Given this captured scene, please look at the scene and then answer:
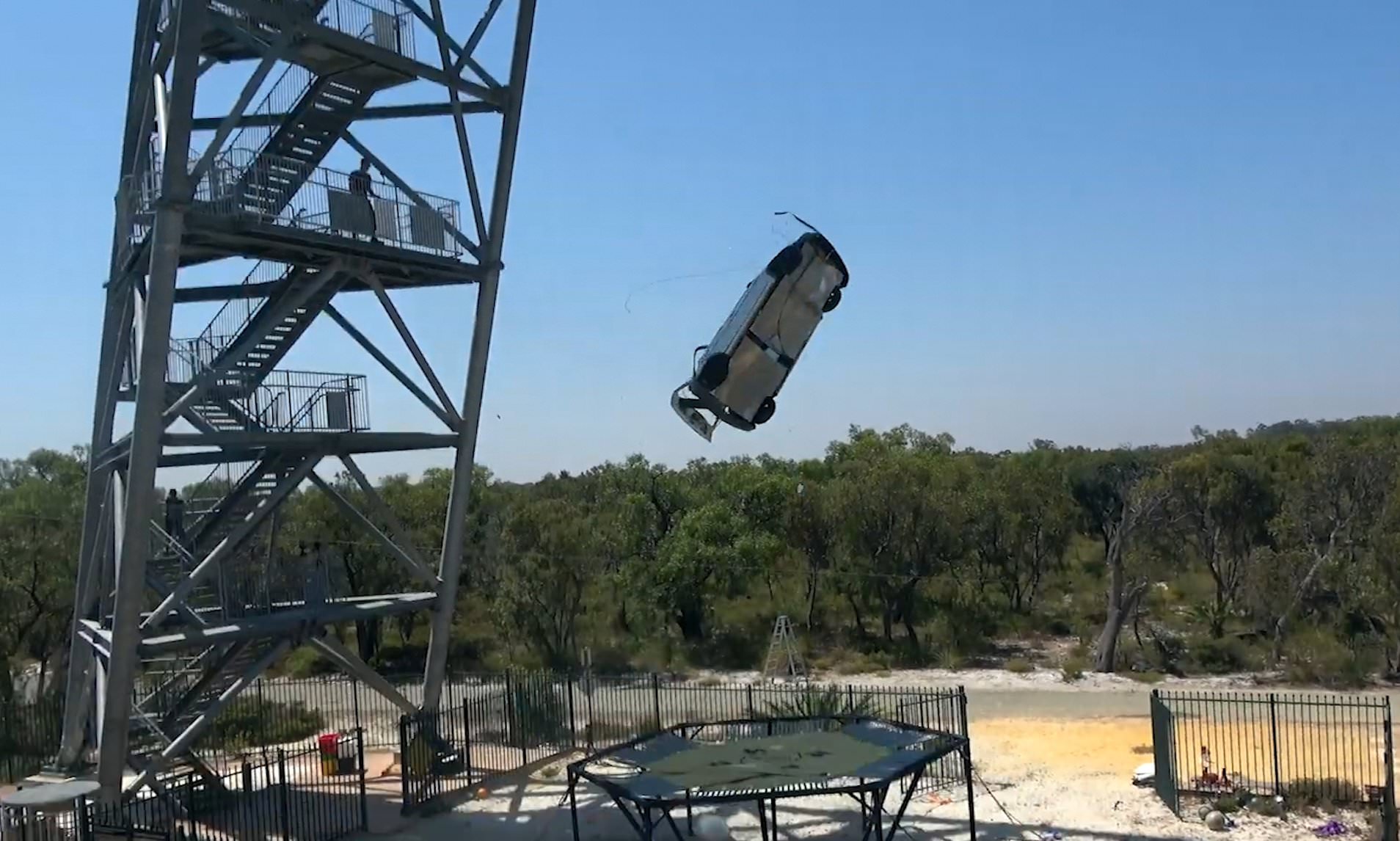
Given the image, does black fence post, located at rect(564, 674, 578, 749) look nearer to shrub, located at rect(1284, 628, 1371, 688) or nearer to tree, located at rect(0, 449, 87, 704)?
tree, located at rect(0, 449, 87, 704)

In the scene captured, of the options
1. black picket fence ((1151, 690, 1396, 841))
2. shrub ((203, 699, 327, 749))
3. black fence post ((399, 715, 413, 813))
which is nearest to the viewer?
black picket fence ((1151, 690, 1396, 841))

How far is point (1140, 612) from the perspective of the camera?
40750 millimetres

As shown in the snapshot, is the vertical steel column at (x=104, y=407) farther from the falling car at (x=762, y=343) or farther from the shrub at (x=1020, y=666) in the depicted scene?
the shrub at (x=1020, y=666)

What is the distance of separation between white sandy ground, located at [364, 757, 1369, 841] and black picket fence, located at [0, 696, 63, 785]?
9535 millimetres

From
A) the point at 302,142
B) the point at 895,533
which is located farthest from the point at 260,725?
the point at 895,533

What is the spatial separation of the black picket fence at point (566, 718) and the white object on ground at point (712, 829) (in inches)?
94.1

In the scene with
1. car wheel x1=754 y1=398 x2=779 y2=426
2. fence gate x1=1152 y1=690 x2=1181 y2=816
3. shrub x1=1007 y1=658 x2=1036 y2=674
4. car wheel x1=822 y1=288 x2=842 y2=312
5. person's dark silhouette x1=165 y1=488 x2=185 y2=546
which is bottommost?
shrub x1=1007 y1=658 x2=1036 y2=674

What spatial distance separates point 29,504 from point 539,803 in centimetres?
2145

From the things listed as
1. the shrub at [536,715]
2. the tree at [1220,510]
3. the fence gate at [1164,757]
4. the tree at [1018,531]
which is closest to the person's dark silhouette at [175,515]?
the shrub at [536,715]

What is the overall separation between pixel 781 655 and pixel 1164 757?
740 inches

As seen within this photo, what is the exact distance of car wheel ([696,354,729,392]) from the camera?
522 inches

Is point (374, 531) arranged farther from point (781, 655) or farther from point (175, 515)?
point (781, 655)

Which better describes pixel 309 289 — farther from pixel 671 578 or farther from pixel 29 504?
pixel 671 578

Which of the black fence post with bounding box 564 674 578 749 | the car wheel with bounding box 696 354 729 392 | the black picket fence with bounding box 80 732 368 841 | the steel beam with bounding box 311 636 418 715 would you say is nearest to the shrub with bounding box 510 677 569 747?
the black fence post with bounding box 564 674 578 749
